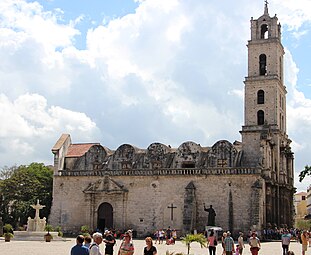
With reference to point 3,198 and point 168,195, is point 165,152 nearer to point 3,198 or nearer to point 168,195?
point 168,195

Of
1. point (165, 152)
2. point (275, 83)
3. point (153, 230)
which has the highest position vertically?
point (275, 83)

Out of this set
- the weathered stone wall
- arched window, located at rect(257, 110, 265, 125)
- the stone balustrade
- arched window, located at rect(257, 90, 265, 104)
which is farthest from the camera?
arched window, located at rect(257, 90, 265, 104)

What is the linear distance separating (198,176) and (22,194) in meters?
18.5

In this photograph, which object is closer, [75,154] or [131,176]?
[131,176]

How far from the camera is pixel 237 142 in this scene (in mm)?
52062

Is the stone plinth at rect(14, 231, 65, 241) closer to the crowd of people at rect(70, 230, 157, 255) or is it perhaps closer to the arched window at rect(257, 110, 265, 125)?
the arched window at rect(257, 110, 265, 125)

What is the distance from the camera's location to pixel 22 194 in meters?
52.8

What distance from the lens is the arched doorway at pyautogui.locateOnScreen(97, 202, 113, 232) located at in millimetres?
46750

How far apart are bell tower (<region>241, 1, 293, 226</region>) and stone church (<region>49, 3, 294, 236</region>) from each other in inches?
3.3

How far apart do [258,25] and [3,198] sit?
29.4 meters

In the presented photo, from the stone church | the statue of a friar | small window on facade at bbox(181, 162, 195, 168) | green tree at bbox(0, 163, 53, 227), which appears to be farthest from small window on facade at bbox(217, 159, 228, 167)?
green tree at bbox(0, 163, 53, 227)

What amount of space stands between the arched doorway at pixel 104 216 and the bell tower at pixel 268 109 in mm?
11960

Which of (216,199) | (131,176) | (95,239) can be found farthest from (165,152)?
(95,239)

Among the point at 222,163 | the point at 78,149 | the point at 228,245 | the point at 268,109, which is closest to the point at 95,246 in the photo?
the point at 228,245
